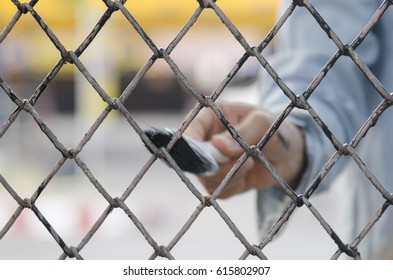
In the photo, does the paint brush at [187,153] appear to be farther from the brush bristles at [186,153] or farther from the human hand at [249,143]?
the human hand at [249,143]

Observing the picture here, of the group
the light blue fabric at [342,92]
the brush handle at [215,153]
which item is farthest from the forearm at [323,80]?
the brush handle at [215,153]

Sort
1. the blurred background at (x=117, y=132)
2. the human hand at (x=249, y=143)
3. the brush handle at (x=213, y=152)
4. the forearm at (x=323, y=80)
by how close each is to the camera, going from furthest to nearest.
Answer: the blurred background at (x=117, y=132)
the forearm at (x=323, y=80)
the human hand at (x=249, y=143)
the brush handle at (x=213, y=152)

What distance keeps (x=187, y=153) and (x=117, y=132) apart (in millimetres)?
9125

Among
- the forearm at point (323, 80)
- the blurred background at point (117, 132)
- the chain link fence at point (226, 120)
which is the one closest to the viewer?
the chain link fence at point (226, 120)

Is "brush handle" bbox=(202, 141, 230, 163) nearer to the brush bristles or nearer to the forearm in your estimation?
the brush bristles

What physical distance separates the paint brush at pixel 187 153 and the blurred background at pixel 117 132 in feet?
12.1

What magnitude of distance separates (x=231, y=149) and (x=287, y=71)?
15.7 inches

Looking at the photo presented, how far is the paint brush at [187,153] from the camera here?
0.88 metres

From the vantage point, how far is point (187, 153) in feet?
3.01

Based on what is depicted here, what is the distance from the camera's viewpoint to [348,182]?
1701mm

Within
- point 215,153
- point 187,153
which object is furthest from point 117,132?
point 187,153

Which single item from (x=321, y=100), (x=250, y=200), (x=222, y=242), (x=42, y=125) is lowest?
(x=42, y=125)
